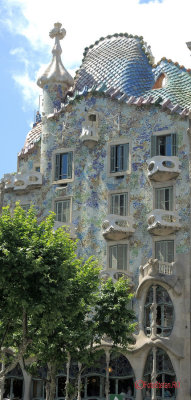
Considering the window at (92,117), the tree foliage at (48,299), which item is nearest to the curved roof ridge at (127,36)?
the window at (92,117)

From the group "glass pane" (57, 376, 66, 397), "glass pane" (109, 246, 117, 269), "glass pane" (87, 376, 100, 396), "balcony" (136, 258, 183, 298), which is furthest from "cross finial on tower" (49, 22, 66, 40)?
"glass pane" (87, 376, 100, 396)

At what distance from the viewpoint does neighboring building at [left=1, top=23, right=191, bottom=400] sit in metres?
35.2

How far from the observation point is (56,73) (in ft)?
146

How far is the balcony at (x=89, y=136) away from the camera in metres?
41.1

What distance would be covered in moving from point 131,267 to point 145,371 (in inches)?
223

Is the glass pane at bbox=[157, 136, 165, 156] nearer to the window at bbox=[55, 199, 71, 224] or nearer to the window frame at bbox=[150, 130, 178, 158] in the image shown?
the window frame at bbox=[150, 130, 178, 158]

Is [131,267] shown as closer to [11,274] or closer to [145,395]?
[145,395]

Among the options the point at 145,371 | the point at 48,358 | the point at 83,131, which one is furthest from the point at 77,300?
the point at 83,131

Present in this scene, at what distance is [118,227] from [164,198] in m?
2.99

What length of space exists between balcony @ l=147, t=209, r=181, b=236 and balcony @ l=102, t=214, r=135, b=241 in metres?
1.25

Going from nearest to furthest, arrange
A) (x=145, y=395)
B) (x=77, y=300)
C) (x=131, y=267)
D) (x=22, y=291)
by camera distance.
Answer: (x=22, y=291)
(x=77, y=300)
(x=145, y=395)
(x=131, y=267)

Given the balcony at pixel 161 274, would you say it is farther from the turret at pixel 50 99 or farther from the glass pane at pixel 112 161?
the turret at pixel 50 99

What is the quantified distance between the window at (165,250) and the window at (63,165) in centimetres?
756

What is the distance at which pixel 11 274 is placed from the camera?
92.7 feet
